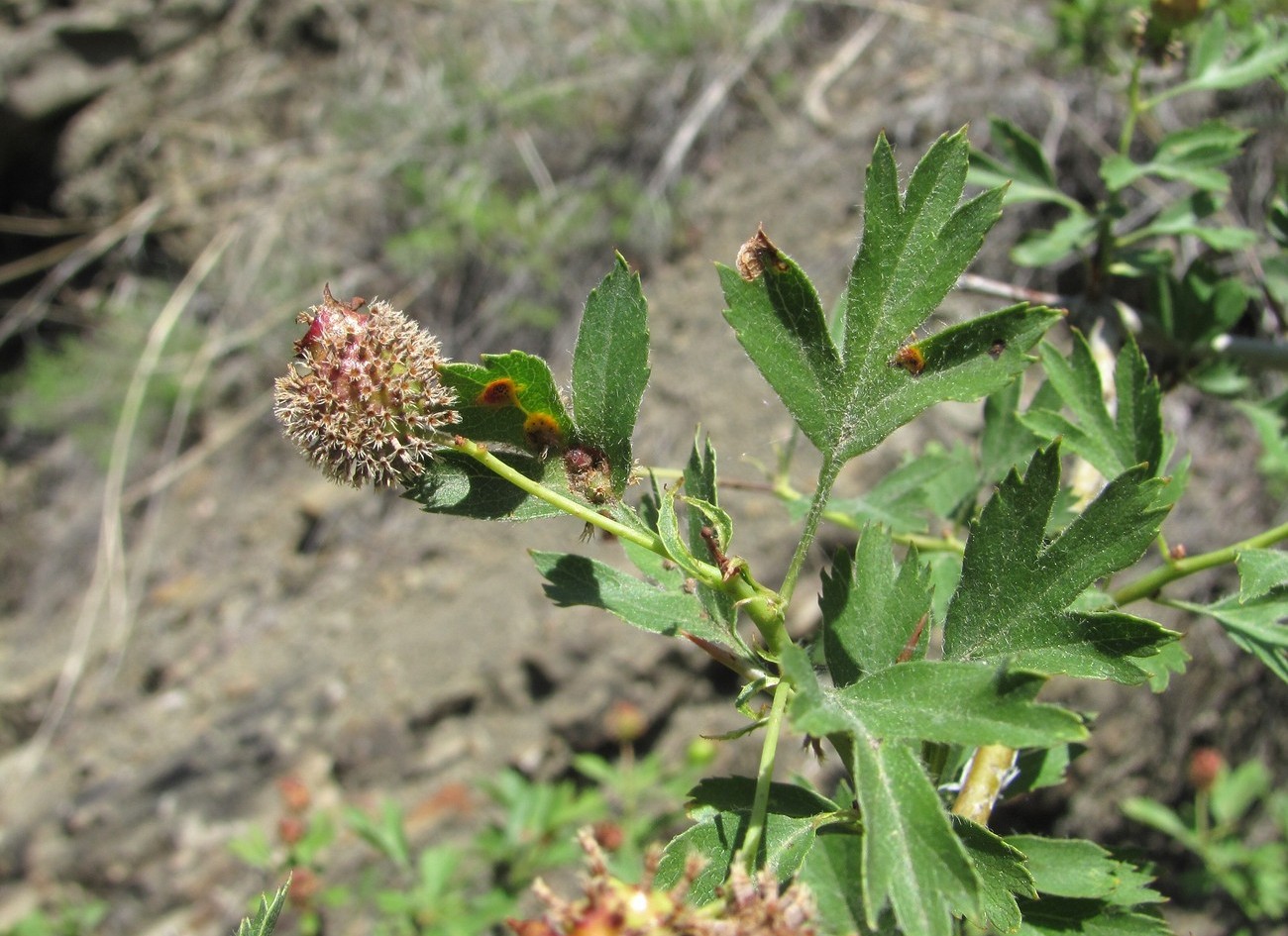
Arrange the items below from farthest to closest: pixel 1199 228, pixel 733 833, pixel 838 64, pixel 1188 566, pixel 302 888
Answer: pixel 838 64 < pixel 302 888 < pixel 1199 228 < pixel 1188 566 < pixel 733 833

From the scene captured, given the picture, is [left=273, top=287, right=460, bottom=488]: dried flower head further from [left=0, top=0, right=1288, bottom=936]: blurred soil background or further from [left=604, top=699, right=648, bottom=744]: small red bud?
[left=604, top=699, right=648, bottom=744]: small red bud

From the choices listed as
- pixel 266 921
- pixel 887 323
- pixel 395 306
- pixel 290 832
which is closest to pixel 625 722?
pixel 290 832

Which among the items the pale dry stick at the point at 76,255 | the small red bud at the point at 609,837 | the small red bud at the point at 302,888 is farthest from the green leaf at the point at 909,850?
the pale dry stick at the point at 76,255

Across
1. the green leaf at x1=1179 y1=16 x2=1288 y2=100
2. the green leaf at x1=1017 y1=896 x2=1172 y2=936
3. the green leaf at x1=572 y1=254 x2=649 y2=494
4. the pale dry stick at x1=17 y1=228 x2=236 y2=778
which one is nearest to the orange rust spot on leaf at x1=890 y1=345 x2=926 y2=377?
the green leaf at x1=572 y1=254 x2=649 y2=494

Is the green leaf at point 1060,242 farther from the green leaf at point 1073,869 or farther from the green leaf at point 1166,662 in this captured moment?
the green leaf at point 1073,869

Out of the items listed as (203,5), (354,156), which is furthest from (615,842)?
(203,5)

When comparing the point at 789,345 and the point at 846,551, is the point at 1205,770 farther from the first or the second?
the point at 789,345

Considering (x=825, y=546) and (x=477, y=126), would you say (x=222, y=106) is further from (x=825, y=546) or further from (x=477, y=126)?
(x=825, y=546)
